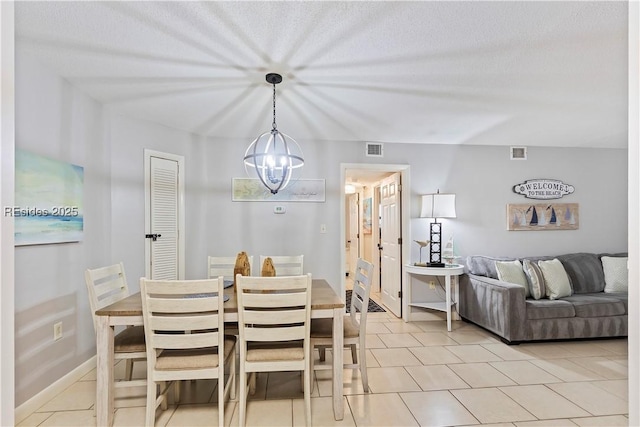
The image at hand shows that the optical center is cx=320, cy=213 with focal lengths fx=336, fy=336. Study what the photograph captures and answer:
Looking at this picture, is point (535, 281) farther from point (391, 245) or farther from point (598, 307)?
point (391, 245)

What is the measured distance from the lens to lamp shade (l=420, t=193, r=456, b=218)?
4.10 m

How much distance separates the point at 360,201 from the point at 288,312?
18.4ft

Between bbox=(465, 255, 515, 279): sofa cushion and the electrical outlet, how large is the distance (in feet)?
13.7

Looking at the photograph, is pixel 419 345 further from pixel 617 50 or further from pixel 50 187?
pixel 50 187

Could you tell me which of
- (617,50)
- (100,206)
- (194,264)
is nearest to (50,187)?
(100,206)

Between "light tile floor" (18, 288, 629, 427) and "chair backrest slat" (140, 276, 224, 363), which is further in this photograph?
"light tile floor" (18, 288, 629, 427)

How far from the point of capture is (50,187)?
7.81ft

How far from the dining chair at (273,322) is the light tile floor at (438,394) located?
1.22ft

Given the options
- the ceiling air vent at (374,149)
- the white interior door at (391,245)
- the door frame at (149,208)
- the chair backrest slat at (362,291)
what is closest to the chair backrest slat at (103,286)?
the door frame at (149,208)

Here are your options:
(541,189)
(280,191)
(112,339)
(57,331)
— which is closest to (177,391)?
(112,339)

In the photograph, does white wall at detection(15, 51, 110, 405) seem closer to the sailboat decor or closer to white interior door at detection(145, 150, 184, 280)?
white interior door at detection(145, 150, 184, 280)

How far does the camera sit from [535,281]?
3.66m

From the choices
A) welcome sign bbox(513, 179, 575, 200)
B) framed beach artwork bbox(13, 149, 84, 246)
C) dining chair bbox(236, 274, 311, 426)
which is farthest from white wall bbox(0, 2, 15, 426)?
welcome sign bbox(513, 179, 575, 200)

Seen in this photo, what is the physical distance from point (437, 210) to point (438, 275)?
81 centimetres
